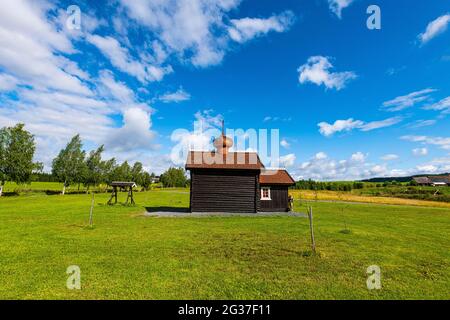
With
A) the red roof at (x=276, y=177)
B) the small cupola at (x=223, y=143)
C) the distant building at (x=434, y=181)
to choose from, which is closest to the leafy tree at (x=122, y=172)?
the small cupola at (x=223, y=143)

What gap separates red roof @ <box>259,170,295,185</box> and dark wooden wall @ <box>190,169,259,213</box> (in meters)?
2.98

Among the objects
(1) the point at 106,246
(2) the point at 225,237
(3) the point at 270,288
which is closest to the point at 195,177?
(2) the point at 225,237

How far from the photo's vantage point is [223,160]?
22.4 m

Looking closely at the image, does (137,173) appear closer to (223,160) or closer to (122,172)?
(122,172)

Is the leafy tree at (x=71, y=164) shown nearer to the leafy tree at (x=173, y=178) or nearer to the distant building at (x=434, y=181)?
the leafy tree at (x=173, y=178)

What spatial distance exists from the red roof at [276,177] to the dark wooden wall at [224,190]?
117 inches

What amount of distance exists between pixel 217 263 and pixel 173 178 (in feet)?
334

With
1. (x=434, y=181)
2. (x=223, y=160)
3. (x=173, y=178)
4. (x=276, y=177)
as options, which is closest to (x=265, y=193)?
(x=276, y=177)

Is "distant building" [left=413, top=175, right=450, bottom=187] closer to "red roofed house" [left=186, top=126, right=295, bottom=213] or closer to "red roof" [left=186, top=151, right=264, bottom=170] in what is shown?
"red roof" [left=186, top=151, right=264, bottom=170]

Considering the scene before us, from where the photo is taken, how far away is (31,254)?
8.52m
